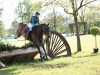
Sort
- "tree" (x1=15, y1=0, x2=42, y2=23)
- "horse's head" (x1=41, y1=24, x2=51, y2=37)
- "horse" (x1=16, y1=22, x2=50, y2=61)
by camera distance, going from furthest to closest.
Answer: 1. "tree" (x1=15, y1=0, x2=42, y2=23)
2. "horse" (x1=16, y1=22, x2=50, y2=61)
3. "horse's head" (x1=41, y1=24, x2=51, y2=37)

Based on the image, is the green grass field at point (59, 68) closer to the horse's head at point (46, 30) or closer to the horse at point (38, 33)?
the horse's head at point (46, 30)

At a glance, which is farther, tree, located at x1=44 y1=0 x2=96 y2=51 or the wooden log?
tree, located at x1=44 y1=0 x2=96 y2=51

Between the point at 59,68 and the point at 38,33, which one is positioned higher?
the point at 38,33

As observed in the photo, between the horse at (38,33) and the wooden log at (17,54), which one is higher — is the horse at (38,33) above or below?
above

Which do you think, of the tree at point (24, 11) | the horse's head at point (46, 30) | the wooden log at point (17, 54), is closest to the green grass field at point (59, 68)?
the wooden log at point (17, 54)

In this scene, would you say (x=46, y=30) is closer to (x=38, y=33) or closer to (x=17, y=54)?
(x=38, y=33)

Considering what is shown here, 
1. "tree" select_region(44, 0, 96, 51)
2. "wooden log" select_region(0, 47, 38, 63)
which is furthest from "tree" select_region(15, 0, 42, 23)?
"wooden log" select_region(0, 47, 38, 63)

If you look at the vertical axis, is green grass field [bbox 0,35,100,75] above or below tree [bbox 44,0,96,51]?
below

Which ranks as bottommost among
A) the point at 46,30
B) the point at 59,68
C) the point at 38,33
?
the point at 59,68

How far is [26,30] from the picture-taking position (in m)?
18.7

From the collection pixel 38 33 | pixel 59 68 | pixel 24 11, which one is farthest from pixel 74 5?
pixel 24 11

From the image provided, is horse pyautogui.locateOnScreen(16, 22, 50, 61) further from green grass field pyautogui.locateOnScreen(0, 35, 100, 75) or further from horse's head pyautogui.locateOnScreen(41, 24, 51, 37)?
green grass field pyautogui.locateOnScreen(0, 35, 100, 75)

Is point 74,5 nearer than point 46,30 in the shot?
No

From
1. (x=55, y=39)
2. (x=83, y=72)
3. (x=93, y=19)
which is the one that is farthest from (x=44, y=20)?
(x=83, y=72)
